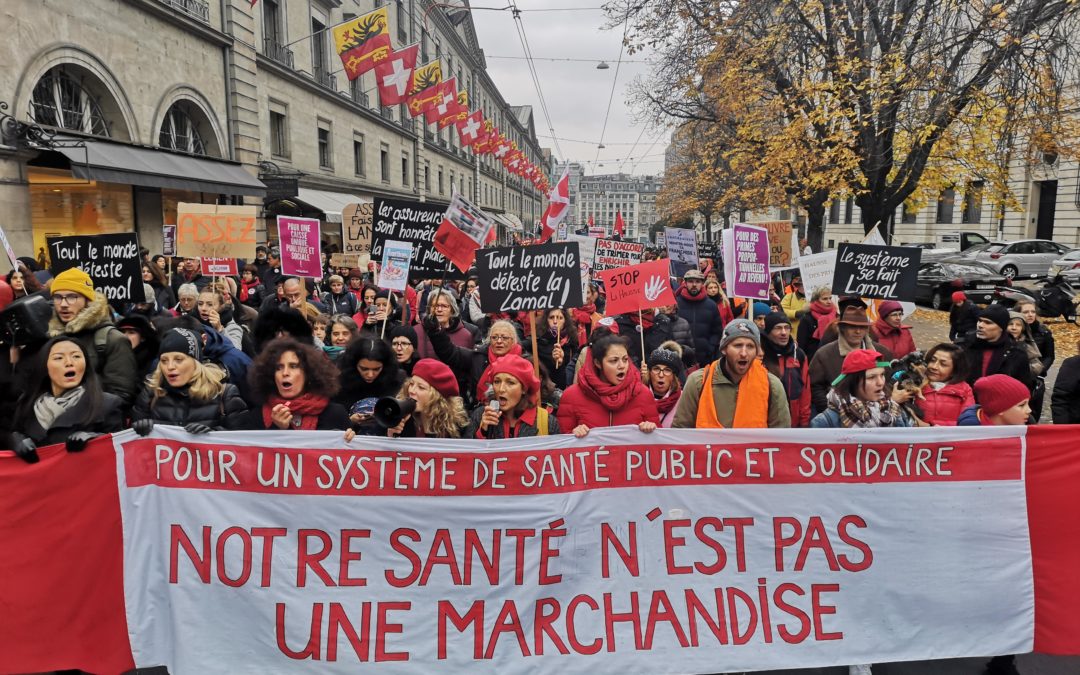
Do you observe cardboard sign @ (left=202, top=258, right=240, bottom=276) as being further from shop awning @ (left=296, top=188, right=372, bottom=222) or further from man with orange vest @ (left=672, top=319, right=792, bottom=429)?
shop awning @ (left=296, top=188, right=372, bottom=222)

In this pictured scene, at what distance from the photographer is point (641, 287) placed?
584 cm

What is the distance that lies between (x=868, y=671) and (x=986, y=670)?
2.29 ft

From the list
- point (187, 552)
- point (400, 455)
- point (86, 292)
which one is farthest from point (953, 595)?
point (86, 292)

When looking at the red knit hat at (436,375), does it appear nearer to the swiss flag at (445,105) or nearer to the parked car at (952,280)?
the parked car at (952,280)

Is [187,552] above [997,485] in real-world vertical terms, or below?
below

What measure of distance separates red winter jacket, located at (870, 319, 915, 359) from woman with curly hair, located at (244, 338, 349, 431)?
467 cm

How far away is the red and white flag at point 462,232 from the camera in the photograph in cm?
632

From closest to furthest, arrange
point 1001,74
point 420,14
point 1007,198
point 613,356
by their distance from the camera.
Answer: point 613,356 < point 1001,74 < point 1007,198 < point 420,14

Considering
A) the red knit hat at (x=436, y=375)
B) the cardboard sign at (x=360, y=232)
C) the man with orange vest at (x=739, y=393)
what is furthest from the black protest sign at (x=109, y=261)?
the cardboard sign at (x=360, y=232)

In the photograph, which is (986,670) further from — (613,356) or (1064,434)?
(613,356)

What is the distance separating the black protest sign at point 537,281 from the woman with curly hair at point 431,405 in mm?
1411

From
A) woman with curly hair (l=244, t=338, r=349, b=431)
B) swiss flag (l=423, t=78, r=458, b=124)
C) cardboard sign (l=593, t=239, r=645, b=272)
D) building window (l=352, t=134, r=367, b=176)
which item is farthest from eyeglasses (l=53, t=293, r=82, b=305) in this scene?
building window (l=352, t=134, r=367, b=176)

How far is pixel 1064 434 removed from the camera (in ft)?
10.5

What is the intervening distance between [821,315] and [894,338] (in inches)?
40.4
